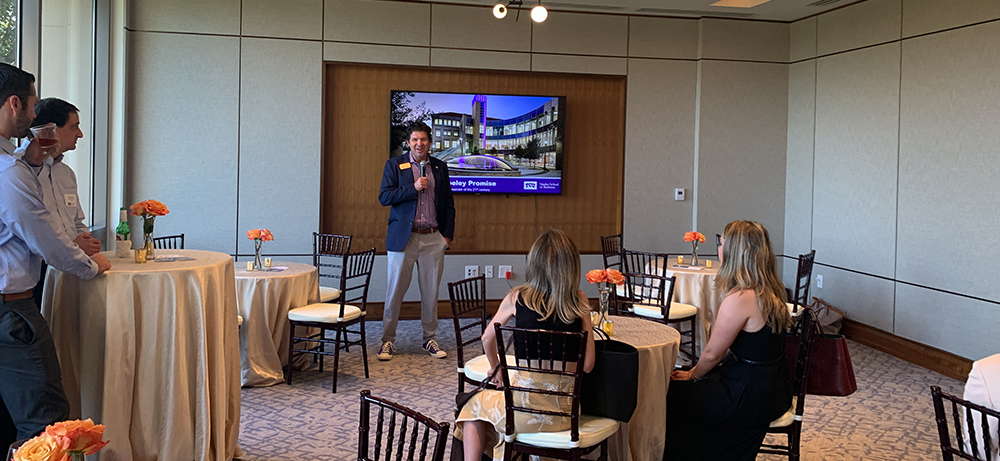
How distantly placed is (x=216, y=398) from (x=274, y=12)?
→ 15.3ft

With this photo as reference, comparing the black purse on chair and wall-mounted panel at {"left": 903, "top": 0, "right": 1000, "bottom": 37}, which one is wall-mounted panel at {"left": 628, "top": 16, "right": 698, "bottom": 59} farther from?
the black purse on chair

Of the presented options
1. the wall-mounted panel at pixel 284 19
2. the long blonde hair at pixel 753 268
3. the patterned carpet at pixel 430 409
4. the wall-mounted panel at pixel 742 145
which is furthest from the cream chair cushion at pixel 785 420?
the wall-mounted panel at pixel 284 19

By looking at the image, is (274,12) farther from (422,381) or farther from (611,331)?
(611,331)

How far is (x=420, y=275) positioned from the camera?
618cm

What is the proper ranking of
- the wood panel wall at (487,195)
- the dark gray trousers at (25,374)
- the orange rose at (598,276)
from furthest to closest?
the wood panel wall at (487,195)
the orange rose at (598,276)
the dark gray trousers at (25,374)

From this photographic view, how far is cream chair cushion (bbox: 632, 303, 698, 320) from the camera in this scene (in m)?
5.36

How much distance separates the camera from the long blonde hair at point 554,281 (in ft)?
9.79

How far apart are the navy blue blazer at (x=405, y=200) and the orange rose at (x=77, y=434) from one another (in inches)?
177

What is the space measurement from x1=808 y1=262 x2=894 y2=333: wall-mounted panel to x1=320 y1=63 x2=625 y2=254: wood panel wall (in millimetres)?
2160

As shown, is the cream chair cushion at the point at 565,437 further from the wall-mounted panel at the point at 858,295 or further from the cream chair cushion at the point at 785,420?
the wall-mounted panel at the point at 858,295

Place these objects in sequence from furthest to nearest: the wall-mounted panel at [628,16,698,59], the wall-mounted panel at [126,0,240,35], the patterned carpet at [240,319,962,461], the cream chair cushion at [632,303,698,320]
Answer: the wall-mounted panel at [628,16,698,59]
the wall-mounted panel at [126,0,240,35]
the cream chair cushion at [632,303,698,320]
the patterned carpet at [240,319,962,461]

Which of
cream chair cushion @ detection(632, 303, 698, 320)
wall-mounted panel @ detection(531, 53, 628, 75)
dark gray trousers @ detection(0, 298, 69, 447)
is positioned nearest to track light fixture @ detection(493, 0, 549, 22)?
wall-mounted panel @ detection(531, 53, 628, 75)

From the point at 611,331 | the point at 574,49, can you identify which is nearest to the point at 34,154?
the point at 611,331

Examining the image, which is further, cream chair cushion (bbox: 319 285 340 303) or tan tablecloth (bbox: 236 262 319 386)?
cream chair cushion (bbox: 319 285 340 303)
